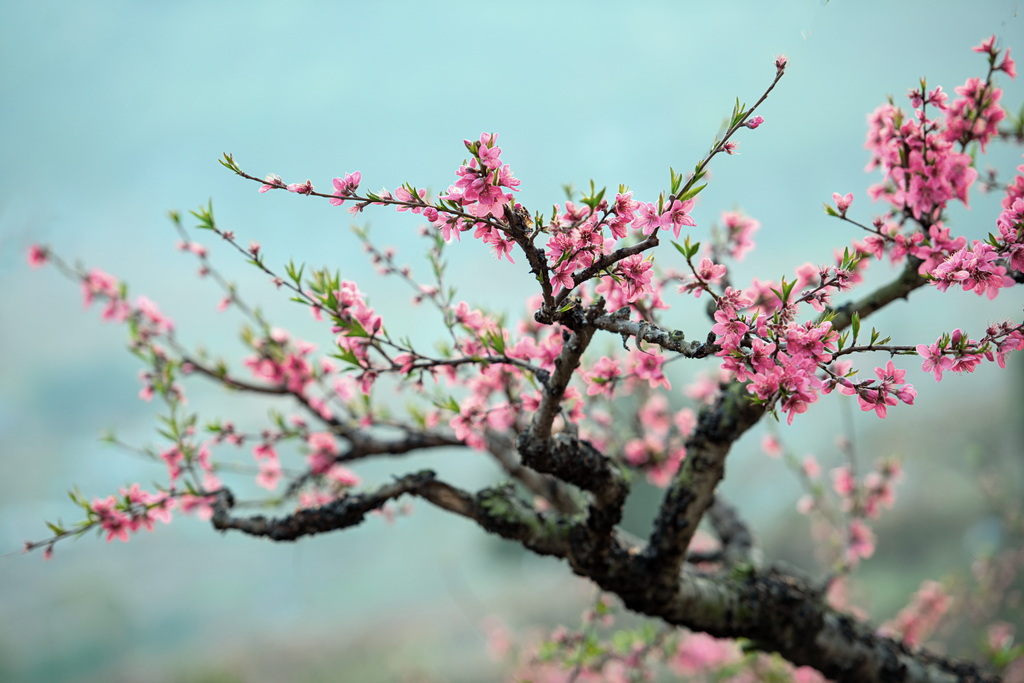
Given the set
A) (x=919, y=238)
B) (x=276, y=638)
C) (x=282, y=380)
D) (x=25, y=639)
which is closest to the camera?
(x=919, y=238)

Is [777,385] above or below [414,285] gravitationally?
below

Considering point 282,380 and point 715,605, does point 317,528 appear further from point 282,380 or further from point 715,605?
point 715,605

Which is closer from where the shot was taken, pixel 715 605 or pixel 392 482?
pixel 392 482

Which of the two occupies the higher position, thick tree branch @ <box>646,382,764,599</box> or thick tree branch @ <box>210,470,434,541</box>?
thick tree branch @ <box>646,382,764,599</box>

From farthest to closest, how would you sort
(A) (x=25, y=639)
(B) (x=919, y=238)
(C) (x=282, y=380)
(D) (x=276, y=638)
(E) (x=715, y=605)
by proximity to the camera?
(D) (x=276, y=638)
(A) (x=25, y=639)
(C) (x=282, y=380)
(E) (x=715, y=605)
(B) (x=919, y=238)

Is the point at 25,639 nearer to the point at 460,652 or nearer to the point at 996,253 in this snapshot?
the point at 460,652

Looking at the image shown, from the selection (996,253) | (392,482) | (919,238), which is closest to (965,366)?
(996,253)

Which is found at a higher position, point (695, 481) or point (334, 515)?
point (695, 481)

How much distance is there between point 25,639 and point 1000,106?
16.2 ft

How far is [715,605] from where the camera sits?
138 centimetres

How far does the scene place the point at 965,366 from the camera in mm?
823

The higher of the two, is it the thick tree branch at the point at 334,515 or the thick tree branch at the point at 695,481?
the thick tree branch at the point at 695,481

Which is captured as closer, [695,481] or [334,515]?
[334,515]

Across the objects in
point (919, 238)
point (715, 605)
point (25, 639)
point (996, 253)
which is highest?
point (919, 238)
